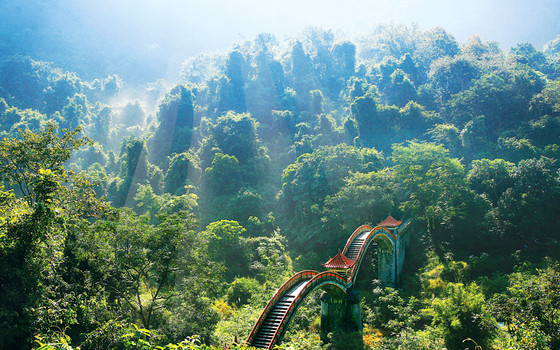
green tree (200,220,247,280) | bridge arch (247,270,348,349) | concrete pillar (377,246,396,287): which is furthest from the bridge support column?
green tree (200,220,247,280)

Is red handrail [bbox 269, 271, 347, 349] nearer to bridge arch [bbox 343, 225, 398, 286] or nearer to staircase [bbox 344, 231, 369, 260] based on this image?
staircase [bbox 344, 231, 369, 260]

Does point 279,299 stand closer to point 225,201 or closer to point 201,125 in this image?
point 225,201

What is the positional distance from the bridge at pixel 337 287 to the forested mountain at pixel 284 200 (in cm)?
167

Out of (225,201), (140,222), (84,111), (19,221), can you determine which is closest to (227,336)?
(140,222)

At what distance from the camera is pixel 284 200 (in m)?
41.0

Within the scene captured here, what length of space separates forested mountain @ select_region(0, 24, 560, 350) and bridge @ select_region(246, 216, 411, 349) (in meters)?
1.67

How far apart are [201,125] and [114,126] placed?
107 feet

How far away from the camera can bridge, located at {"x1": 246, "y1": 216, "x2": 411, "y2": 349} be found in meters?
13.3

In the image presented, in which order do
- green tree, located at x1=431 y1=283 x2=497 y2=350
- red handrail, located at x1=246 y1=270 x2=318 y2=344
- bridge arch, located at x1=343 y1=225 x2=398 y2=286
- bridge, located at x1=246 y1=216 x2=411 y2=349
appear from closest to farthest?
1. red handrail, located at x1=246 y1=270 x2=318 y2=344
2. bridge, located at x1=246 y1=216 x2=411 y2=349
3. green tree, located at x1=431 y1=283 x2=497 y2=350
4. bridge arch, located at x1=343 y1=225 x2=398 y2=286

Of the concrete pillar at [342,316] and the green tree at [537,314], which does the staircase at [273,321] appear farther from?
the green tree at [537,314]

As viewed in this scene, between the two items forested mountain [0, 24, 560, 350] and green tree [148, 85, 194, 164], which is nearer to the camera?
forested mountain [0, 24, 560, 350]

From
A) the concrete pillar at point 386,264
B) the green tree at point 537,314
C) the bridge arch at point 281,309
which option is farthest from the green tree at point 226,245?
the green tree at point 537,314

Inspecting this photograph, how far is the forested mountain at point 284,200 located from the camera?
12.7 m

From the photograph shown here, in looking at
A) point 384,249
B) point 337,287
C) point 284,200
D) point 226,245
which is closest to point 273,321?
point 337,287
